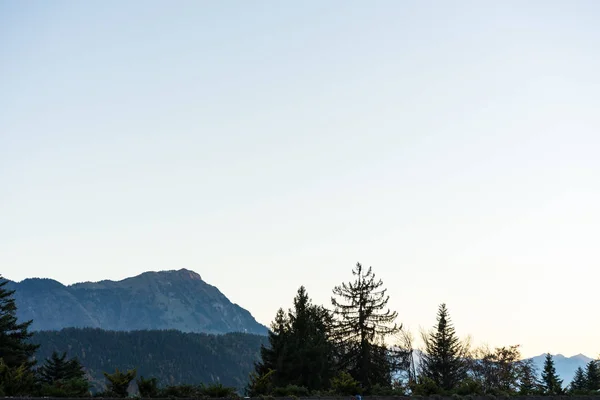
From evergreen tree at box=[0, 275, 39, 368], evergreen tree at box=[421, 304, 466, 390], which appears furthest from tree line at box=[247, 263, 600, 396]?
evergreen tree at box=[0, 275, 39, 368]

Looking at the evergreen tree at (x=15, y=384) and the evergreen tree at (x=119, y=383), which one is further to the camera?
the evergreen tree at (x=119, y=383)

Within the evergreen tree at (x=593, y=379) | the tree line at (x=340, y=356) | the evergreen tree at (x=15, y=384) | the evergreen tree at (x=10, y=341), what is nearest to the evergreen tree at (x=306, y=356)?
the tree line at (x=340, y=356)

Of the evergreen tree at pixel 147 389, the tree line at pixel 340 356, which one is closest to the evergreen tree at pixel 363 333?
the tree line at pixel 340 356

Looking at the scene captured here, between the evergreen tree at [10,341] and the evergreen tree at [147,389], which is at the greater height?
the evergreen tree at [10,341]

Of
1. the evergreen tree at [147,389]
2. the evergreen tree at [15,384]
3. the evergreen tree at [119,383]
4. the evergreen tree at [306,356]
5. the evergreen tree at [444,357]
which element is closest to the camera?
the evergreen tree at [15,384]

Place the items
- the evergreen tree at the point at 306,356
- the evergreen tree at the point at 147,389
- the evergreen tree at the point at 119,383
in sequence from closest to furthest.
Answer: the evergreen tree at the point at 119,383 < the evergreen tree at the point at 147,389 < the evergreen tree at the point at 306,356

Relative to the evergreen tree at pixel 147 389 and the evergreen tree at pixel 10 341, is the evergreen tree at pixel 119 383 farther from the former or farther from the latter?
the evergreen tree at pixel 10 341

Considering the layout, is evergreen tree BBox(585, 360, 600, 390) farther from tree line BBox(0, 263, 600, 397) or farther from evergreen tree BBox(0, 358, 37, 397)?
evergreen tree BBox(0, 358, 37, 397)

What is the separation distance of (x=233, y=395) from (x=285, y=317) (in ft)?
81.9

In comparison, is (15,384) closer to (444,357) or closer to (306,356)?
(306,356)

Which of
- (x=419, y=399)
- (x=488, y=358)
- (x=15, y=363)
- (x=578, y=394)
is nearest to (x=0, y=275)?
(x=15, y=363)

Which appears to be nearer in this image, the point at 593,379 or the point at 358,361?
the point at 358,361

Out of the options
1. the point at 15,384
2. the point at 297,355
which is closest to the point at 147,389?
the point at 15,384

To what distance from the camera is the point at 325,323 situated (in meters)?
54.4
